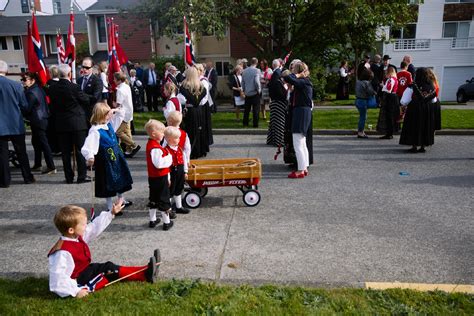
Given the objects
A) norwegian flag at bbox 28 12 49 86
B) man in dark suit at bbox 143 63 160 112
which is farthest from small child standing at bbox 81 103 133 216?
man in dark suit at bbox 143 63 160 112

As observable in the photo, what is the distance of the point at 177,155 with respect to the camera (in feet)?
20.6

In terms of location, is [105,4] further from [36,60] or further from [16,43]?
[36,60]

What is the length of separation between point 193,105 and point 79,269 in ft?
18.2

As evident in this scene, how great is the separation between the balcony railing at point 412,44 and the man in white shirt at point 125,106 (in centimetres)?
2751

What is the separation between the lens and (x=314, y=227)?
5.97 m

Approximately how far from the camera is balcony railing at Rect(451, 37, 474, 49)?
108 feet

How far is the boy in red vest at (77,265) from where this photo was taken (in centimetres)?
396

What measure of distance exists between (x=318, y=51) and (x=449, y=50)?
1413 cm

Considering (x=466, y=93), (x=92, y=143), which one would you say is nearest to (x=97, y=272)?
(x=92, y=143)

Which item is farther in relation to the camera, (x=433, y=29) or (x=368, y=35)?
(x=433, y=29)

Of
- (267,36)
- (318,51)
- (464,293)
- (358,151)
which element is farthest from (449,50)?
(464,293)

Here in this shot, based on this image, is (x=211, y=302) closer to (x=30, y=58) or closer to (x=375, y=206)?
(x=375, y=206)

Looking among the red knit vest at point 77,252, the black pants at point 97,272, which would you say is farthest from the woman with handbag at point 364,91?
the red knit vest at point 77,252

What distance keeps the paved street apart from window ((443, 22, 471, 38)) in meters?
29.3
